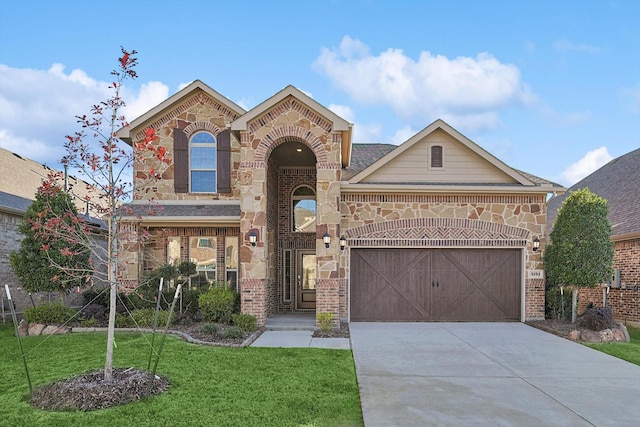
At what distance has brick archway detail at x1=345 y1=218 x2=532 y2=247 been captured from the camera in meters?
12.0

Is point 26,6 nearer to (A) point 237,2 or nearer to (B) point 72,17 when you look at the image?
(B) point 72,17

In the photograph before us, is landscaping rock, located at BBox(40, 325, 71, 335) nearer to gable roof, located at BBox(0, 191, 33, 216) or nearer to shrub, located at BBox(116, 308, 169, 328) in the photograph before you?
shrub, located at BBox(116, 308, 169, 328)

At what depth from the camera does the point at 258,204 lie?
10961mm

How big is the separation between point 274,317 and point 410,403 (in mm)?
7308

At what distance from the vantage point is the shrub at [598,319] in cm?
985

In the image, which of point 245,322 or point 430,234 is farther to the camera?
point 430,234

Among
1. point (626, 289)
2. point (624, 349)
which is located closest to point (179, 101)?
point (624, 349)

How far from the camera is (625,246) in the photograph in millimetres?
12602

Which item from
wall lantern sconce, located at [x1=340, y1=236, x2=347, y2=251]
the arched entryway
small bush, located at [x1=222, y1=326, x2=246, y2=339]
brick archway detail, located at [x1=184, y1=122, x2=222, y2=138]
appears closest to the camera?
small bush, located at [x1=222, y1=326, x2=246, y2=339]

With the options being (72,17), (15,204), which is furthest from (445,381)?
(15,204)

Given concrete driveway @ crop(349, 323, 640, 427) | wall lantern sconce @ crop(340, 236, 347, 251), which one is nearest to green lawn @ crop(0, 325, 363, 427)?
concrete driveway @ crop(349, 323, 640, 427)

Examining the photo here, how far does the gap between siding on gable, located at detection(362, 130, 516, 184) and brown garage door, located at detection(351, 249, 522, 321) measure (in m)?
2.09

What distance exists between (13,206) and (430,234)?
12919 millimetres

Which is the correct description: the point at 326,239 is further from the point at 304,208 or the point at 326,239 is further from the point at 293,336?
the point at 304,208
